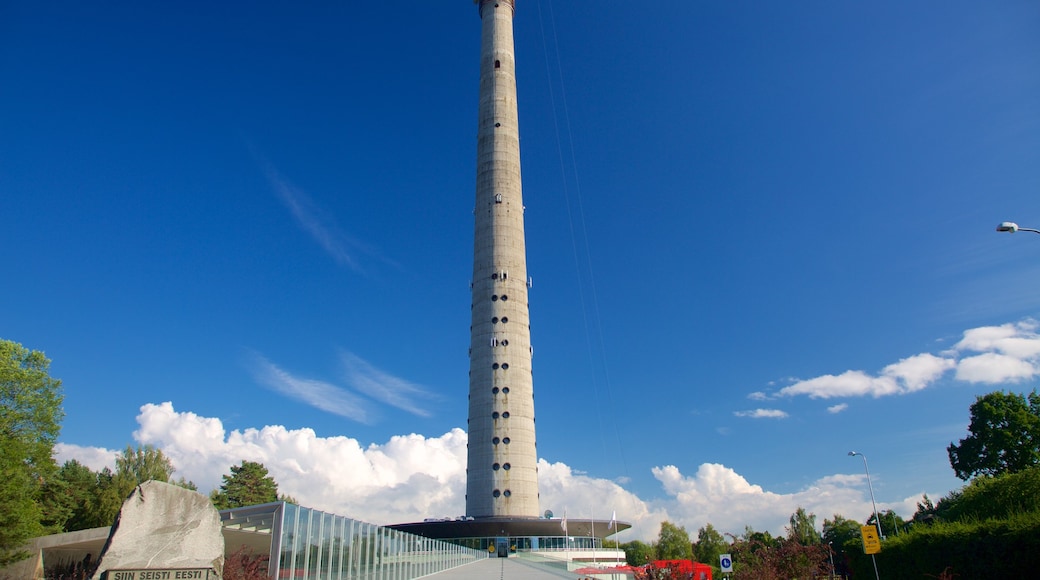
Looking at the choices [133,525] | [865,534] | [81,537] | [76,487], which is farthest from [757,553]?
[76,487]

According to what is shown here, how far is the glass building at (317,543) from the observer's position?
62.3ft

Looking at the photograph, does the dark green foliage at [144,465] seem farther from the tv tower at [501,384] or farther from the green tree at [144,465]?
the tv tower at [501,384]

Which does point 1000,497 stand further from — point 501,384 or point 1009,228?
point 501,384

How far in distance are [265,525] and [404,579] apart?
1289 centimetres

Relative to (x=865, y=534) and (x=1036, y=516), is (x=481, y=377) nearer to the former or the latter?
(x=865, y=534)

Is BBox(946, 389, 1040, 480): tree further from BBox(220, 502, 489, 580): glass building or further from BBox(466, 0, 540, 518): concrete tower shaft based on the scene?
BBox(220, 502, 489, 580): glass building

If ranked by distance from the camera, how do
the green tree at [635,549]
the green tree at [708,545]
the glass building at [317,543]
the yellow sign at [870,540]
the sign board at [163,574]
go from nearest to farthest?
the sign board at [163,574] < the glass building at [317,543] < the yellow sign at [870,540] < the green tree at [708,545] < the green tree at [635,549]

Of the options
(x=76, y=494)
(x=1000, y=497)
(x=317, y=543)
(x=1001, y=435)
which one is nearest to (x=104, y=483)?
(x=76, y=494)

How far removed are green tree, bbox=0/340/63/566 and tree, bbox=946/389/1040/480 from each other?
84.7 m

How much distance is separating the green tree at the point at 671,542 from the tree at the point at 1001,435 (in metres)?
44.0

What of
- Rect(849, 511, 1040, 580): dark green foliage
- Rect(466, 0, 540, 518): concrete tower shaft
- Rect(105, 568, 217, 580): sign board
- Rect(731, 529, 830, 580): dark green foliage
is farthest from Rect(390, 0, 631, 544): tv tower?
Rect(105, 568, 217, 580): sign board

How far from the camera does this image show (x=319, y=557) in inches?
822

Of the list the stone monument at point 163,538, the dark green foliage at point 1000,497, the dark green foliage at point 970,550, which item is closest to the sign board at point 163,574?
the stone monument at point 163,538

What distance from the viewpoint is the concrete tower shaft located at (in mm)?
70875
